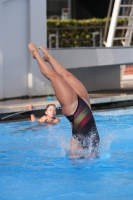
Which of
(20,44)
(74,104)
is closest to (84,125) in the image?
(74,104)

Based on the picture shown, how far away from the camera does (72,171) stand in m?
6.42

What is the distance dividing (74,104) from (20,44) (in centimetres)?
600

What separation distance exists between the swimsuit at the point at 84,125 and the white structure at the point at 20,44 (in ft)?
17.7

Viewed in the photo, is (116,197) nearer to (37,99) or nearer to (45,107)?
(45,107)

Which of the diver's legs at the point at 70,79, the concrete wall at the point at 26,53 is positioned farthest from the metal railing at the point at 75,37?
the diver's legs at the point at 70,79

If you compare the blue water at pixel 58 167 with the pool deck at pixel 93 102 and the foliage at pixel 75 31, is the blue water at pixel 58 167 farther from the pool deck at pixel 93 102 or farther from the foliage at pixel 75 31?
the foliage at pixel 75 31

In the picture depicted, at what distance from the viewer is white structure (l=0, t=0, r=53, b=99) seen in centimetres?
1168

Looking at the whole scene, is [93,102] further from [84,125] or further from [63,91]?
[63,91]

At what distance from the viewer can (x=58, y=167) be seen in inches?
261

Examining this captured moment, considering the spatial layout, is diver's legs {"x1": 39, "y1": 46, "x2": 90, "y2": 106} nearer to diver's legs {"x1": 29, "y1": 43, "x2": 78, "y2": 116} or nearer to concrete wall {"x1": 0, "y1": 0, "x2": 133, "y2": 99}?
diver's legs {"x1": 29, "y1": 43, "x2": 78, "y2": 116}

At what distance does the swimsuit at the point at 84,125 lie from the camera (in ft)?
20.7

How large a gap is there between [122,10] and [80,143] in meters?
16.0

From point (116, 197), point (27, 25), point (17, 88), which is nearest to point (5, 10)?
point (27, 25)

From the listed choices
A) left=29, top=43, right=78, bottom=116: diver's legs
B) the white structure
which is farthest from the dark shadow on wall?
left=29, top=43, right=78, bottom=116: diver's legs
